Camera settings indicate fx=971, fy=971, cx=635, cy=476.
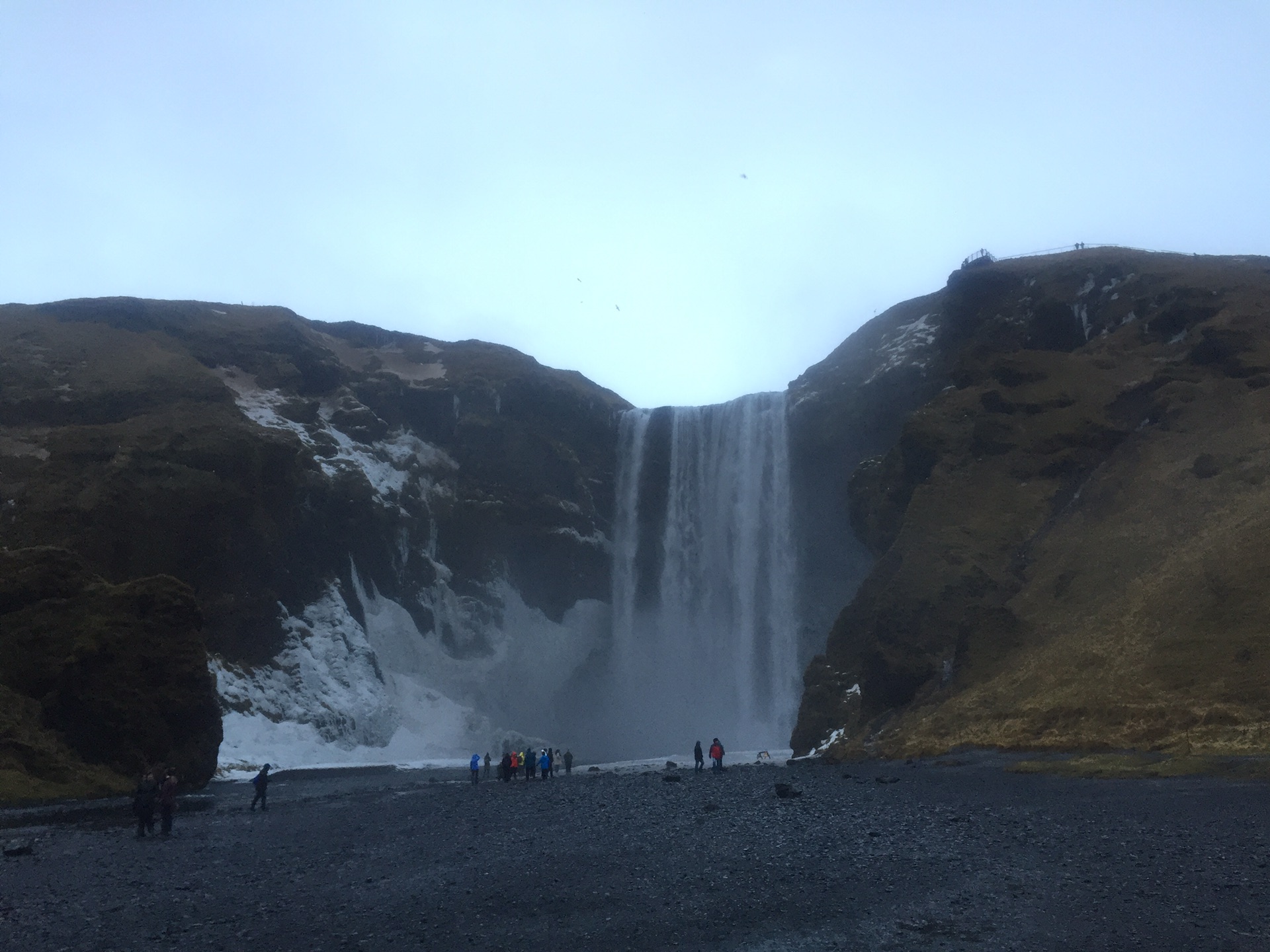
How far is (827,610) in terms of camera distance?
180ft

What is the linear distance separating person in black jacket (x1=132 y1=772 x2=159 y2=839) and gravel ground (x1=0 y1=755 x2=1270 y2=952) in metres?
0.50

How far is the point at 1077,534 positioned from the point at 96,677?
31.8 meters

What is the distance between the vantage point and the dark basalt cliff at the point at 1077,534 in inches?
938

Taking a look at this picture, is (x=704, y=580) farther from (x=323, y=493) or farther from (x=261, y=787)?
(x=261, y=787)

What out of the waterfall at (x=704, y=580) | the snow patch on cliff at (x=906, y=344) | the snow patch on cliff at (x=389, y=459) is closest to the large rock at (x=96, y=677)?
the snow patch on cliff at (x=389, y=459)

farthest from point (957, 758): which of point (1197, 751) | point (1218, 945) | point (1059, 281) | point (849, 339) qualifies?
point (849, 339)

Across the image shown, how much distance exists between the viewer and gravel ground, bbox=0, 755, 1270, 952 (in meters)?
9.34

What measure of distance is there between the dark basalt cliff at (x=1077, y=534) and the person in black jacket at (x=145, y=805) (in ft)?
62.7

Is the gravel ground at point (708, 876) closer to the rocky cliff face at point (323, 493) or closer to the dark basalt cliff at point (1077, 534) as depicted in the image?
the dark basalt cliff at point (1077, 534)

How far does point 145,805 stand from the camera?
61.1 ft

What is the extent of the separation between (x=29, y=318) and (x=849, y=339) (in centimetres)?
5044

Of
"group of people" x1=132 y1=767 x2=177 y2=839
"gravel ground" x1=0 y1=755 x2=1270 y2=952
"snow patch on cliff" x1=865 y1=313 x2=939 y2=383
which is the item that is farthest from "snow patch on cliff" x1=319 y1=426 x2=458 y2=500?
"gravel ground" x1=0 y1=755 x2=1270 y2=952

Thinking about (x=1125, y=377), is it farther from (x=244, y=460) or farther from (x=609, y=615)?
(x=244, y=460)

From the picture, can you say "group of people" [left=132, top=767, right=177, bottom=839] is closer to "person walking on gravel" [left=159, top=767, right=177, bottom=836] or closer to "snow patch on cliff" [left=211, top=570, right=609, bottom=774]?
"person walking on gravel" [left=159, top=767, right=177, bottom=836]
